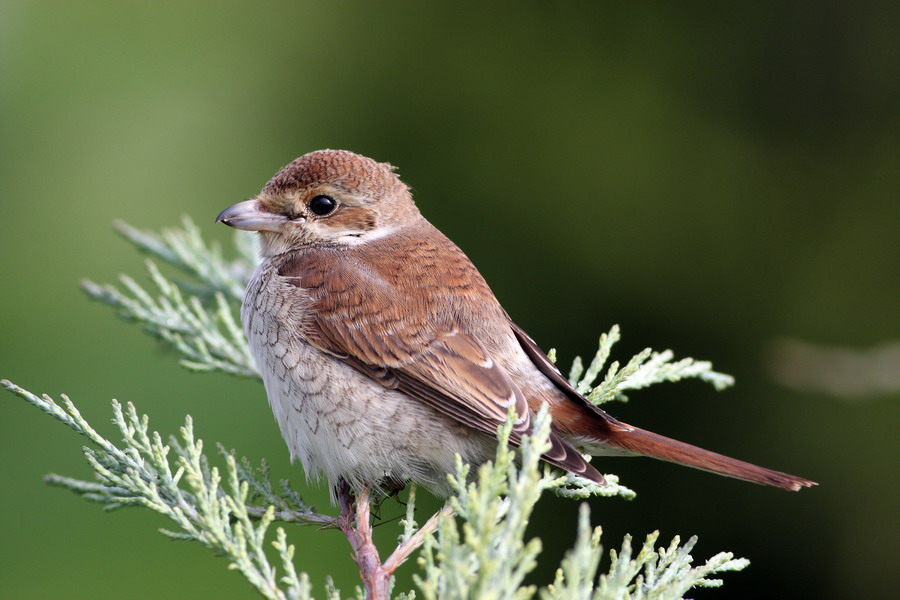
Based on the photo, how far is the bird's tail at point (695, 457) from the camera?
210 centimetres

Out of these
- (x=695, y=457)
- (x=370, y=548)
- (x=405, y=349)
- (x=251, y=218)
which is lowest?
(x=370, y=548)

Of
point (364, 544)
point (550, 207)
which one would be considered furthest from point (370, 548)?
point (550, 207)

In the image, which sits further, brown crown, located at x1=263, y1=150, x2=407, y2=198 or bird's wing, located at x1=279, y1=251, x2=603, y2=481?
brown crown, located at x1=263, y1=150, x2=407, y2=198

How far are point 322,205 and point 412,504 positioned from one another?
1225 mm

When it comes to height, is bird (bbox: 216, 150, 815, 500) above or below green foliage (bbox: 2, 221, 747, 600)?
above

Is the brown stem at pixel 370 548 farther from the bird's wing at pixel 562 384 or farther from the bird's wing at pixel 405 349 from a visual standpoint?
the bird's wing at pixel 562 384

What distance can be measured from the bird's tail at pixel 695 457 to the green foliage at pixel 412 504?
0.10 m

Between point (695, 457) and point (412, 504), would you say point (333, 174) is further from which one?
point (695, 457)

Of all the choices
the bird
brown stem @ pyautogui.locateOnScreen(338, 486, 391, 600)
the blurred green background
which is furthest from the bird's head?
the blurred green background

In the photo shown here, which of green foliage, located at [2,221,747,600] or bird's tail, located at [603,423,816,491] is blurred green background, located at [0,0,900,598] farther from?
bird's tail, located at [603,423,816,491]

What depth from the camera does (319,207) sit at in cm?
301

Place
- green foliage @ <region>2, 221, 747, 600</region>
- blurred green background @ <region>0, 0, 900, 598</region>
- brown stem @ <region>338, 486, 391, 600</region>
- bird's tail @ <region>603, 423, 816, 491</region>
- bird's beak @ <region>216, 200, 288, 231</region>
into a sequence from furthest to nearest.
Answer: blurred green background @ <region>0, 0, 900, 598</region> < bird's beak @ <region>216, 200, 288, 231</region> < bird's tail @ <region>603, 423, 816, 491</region> < brown stem @ <region>338, 486, 391, 600</region> < green foliage @ <region>2, 221, 747, 600</region>

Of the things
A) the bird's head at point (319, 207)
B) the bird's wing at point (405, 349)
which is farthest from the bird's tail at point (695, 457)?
the bird's head at point (319, 207)

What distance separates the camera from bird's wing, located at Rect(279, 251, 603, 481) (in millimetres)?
2340
